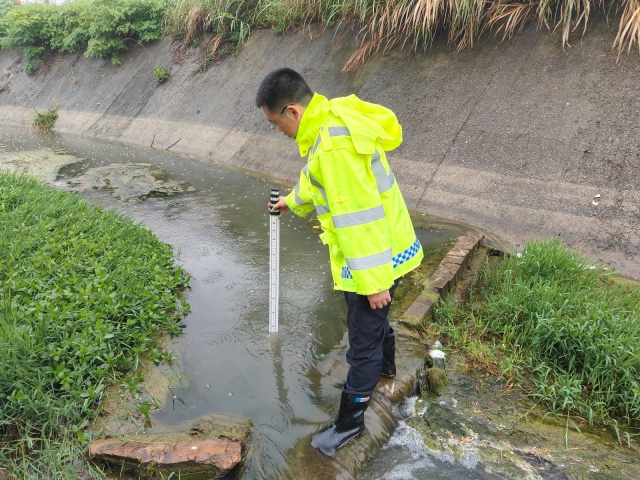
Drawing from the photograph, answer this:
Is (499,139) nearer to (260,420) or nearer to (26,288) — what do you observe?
(260,420)

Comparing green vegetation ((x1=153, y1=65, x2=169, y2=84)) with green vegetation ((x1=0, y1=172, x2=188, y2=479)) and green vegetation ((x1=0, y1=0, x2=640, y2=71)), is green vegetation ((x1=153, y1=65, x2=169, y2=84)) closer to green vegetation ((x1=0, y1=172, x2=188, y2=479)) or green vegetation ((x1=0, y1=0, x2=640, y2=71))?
green vegetation ((x1=0, y1=0, x2=640, y2=71))

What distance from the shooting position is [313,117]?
7.39ft

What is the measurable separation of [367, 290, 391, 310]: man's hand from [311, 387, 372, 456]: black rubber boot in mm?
564

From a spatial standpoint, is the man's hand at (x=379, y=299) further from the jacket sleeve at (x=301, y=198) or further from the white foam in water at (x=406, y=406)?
the white foam in water at (x=406, y=406)

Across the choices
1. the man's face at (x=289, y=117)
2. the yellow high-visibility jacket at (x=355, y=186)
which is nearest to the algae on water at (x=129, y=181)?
the man's face at (x=289, y=117)

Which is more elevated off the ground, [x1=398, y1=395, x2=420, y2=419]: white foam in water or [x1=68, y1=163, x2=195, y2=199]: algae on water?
[x1=398, y1=395, x2=420, y2=419]: white foam in water

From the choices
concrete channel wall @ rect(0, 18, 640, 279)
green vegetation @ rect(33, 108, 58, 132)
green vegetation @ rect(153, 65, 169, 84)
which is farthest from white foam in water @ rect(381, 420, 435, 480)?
green vegetation @ rect(33, 108, 58, 132)

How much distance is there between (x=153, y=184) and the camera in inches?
294

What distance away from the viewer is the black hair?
2289 mm

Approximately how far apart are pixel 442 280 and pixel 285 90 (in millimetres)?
2280

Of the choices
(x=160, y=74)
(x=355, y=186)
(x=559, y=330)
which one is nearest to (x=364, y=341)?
(x=355, y=186)

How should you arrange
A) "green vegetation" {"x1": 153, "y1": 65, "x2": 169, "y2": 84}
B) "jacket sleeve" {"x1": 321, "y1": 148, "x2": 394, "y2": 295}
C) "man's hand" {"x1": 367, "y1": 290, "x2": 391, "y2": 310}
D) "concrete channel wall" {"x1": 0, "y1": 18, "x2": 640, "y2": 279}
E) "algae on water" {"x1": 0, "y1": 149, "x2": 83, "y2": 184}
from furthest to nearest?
1. "green vegetation" {"x1": 153, "y1": 65, "x2": 169, "y2": 84}
2. "algae on water" {"x1": 0, "y1": 149, "x2": 83, "y2": 184}
3. "concrete channel wall" {"x1": 0, "y1": 18, "x2": 640, "y2": 279}
4. "man's hand" {"x1": 367, "y1": 290, "x2": 391, "y2": 310}
5. "jacket sleeve" {"x1": 321, "y1": 148, "x2": 394, "y2": 295}

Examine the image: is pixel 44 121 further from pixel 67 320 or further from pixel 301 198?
pixel 301 198

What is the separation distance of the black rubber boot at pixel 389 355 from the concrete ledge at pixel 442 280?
22.5 inches
